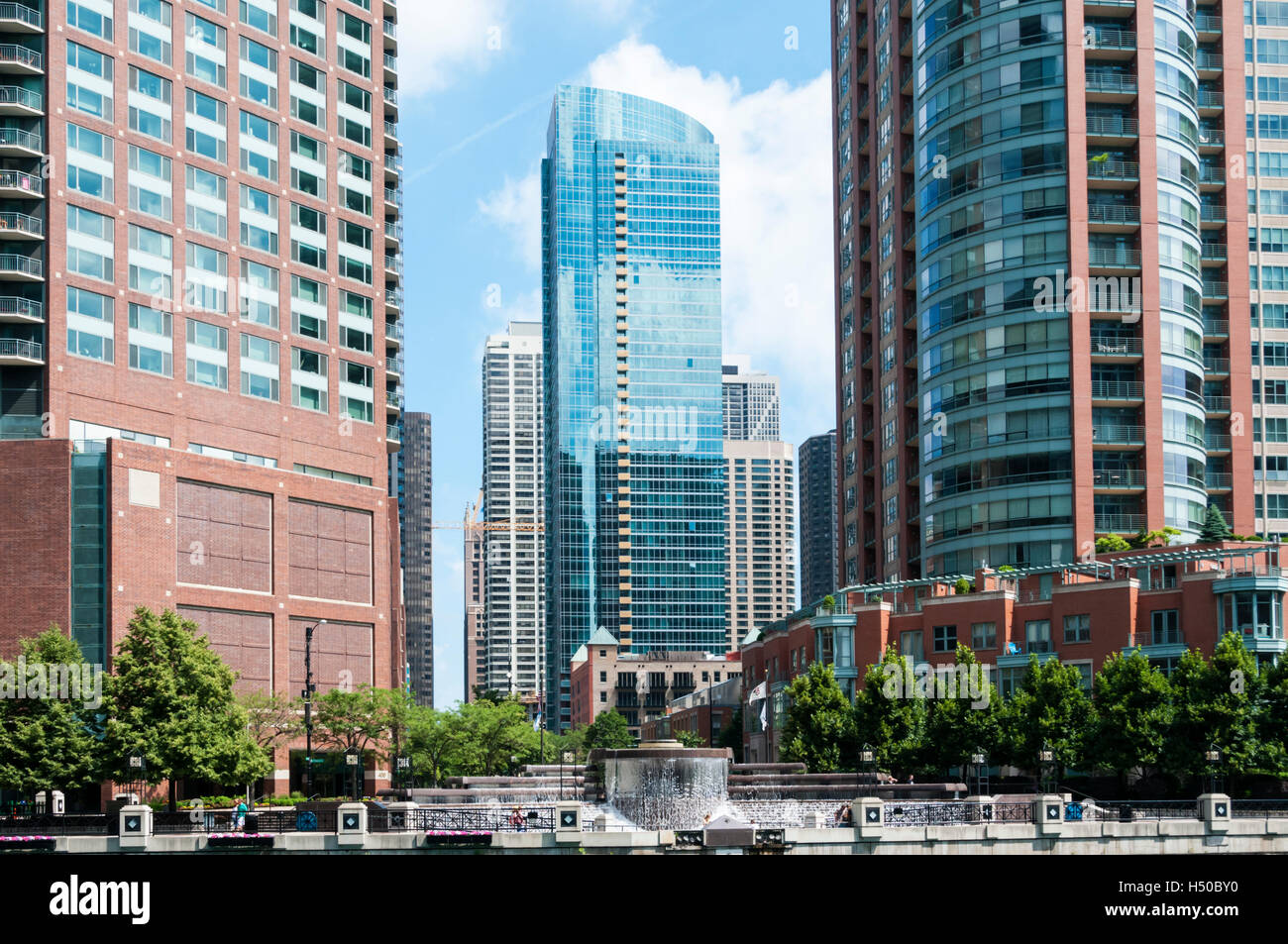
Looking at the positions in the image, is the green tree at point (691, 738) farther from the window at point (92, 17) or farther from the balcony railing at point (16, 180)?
the window at point (92, 17)

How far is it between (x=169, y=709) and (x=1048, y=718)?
47.8m

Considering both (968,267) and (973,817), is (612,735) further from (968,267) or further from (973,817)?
(973,817)

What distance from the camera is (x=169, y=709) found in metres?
76.4

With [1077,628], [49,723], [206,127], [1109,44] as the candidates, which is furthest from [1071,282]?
[49,723]

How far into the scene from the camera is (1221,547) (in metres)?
80.1

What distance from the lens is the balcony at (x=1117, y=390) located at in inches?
3799

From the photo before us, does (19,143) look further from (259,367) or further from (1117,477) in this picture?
(1117,477)

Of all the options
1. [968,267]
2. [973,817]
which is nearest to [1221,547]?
[968,267]

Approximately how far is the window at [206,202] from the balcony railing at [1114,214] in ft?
213

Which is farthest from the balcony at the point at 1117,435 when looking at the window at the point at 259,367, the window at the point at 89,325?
the window at the point at 89,325

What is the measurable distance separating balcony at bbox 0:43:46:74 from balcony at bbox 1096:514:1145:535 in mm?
78823

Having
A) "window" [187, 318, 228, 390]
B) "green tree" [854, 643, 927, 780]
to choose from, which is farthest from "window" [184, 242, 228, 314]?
"green tree" [854, 643, 927, 780]

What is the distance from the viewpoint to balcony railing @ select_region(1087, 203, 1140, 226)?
9838cm
